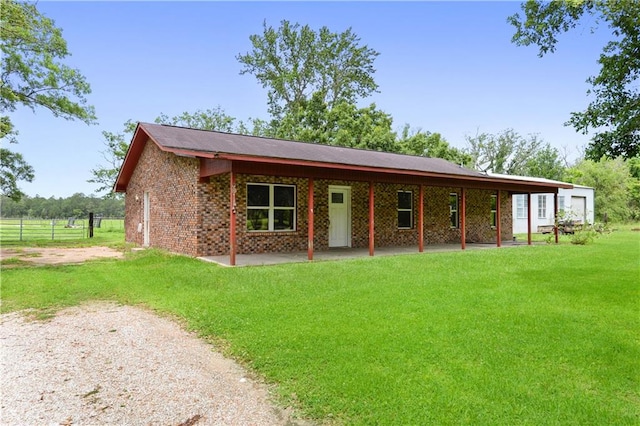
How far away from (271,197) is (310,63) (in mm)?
25198

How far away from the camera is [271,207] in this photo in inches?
443

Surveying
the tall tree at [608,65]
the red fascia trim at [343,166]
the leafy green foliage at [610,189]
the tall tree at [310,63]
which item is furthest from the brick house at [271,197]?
the leafy green foliage at [610,189]

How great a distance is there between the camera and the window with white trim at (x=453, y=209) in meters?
15.4

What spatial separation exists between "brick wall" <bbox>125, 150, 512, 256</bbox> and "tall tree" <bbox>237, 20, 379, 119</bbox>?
20.4 meters

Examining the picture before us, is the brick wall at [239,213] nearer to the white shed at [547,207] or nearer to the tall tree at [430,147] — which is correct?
the white shed at [547,207]

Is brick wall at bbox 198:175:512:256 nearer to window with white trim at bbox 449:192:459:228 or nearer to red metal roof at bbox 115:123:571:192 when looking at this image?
window with white trim at bbox 449:192:459:228

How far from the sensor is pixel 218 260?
9336mm

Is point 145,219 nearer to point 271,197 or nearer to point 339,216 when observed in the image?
point 271,197

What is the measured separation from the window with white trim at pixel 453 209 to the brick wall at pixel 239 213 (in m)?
0.21

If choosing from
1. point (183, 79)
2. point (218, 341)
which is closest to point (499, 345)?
point (218, 341)

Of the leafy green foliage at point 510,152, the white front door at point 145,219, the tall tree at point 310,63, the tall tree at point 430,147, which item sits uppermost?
the tall tree at point 310,63

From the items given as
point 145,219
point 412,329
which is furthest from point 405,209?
point 412,329

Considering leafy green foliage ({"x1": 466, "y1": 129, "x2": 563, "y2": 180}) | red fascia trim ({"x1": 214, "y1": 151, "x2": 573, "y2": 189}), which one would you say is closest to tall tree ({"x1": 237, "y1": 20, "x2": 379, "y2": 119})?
leafy green foliage ({"x1": 466, "y1": 129, "x2": 563, "y2": 180})

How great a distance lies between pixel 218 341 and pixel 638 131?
6751 mm
